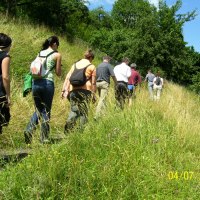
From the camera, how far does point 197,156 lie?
5625mm

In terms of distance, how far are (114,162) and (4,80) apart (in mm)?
1765

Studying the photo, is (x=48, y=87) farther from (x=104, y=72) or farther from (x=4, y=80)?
(x=104, y=72)

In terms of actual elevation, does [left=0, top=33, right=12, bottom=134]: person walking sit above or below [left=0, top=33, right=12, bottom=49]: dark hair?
below

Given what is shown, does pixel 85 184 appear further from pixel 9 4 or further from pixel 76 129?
pixel 9 4

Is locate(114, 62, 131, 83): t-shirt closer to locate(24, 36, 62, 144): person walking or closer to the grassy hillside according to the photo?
the grassy hillside

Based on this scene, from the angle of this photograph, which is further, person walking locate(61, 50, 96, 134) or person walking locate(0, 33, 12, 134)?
person walking locate(61, 50, 96, 134)

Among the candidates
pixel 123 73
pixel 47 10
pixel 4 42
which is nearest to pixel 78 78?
pixel 4 42

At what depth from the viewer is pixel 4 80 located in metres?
4.92

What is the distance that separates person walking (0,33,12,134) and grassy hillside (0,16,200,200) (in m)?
0.45

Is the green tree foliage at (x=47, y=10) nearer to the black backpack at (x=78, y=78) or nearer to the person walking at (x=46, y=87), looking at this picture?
the black backpack at (x=78, y=78)

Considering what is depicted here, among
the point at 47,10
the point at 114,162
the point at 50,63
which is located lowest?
the point at 114,162

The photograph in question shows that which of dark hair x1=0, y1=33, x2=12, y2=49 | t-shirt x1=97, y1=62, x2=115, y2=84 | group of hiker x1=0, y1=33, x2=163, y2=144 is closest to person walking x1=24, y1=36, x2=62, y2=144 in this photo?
group of hiker x1=0, y1=33, x2=163, y2=144

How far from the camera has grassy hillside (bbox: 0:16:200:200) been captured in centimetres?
376

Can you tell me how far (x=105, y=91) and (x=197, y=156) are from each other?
4.27 m
